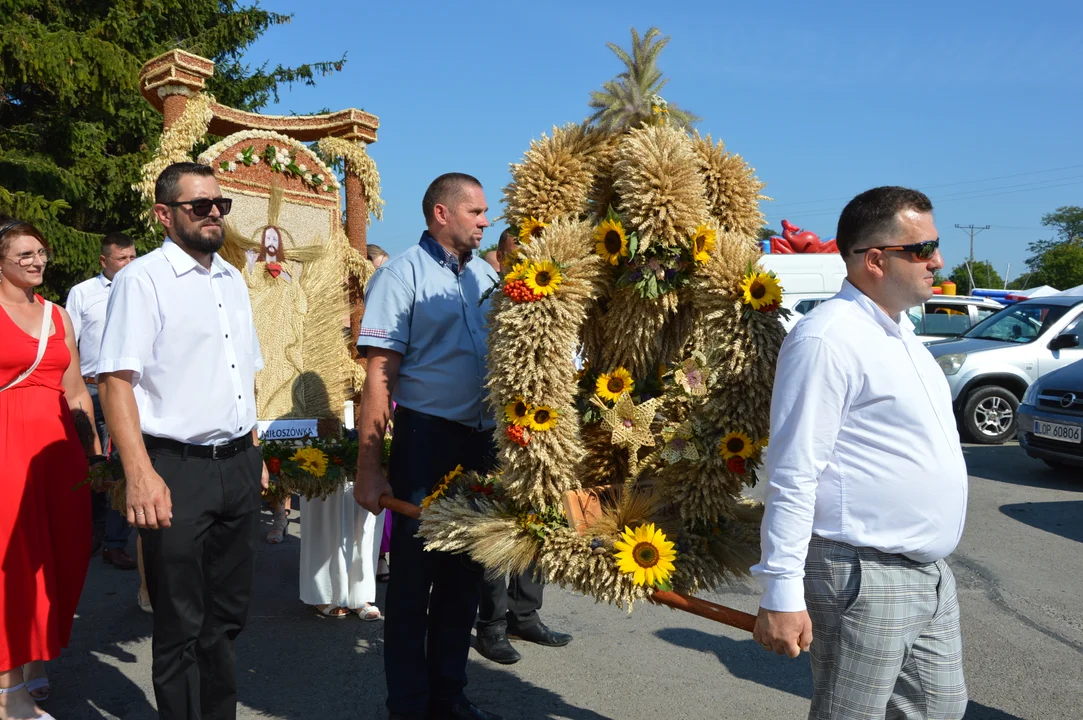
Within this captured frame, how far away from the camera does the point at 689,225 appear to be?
268 cm

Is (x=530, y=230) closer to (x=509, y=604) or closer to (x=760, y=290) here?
(x=760, y=290)

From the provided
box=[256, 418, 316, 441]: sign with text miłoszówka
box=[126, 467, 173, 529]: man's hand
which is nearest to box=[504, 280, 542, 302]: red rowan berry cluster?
box=[126, 467, 173, 529]: man's hand

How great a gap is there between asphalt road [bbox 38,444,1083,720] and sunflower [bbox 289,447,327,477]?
0.92 metres

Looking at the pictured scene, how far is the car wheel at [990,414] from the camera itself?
11008 millimetres

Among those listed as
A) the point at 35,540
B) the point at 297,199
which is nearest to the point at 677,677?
the point at 35,540

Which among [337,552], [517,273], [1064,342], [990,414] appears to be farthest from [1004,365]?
[517,273]

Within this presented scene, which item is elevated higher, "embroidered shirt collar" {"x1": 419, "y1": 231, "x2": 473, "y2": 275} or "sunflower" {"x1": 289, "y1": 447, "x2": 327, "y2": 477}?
"embroidered shirt collar" {"x1": 419, "y1": 231, "x2": 473, "y2": 275}

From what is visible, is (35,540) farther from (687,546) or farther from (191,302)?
(687,546)

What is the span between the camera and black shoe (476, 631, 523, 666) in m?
4.29

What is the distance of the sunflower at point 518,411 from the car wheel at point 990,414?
32.6ft

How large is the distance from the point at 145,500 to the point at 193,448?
0.32 m

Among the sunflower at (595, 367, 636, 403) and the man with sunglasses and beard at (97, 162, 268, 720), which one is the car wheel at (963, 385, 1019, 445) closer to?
the sunflower at (595, 367, 636, 403)

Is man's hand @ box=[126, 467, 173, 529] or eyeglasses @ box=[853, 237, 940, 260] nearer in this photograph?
eyeglasses @ box=[853, 237, 940, 260]

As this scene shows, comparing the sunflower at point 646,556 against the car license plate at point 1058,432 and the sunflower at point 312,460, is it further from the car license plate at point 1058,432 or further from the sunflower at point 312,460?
the car license plate at point 1058,432
